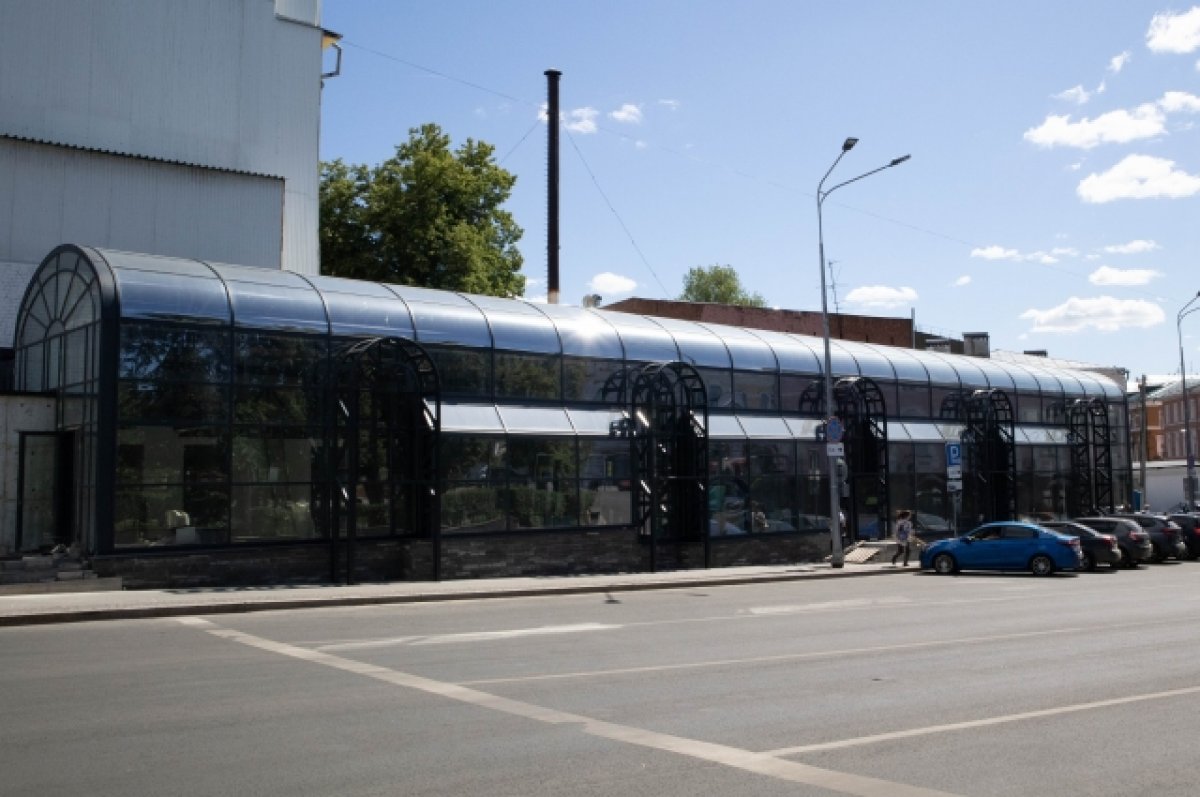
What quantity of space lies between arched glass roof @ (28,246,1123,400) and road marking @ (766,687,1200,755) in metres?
18.0

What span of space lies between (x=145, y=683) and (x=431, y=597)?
34.9 ft

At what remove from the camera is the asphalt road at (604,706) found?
24.5 ft

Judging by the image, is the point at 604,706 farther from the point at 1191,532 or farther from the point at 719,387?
Answer: the point at 1191,532

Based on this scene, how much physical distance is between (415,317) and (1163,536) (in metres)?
24.3

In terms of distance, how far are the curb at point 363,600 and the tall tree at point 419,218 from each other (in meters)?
21.9

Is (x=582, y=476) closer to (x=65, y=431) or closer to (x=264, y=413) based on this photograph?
(x=264, y=413)

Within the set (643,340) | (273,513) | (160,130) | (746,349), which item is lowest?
(273,513)

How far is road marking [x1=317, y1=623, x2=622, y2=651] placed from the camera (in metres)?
14.6

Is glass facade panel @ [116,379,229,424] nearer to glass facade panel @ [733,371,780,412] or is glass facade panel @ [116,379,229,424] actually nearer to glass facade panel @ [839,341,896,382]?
glass facade panel @ [733,371,780,412]

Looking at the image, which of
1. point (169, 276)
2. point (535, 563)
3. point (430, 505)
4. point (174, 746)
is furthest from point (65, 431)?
point (174, 746)

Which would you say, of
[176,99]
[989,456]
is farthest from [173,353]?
[989,456]

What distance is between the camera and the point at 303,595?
69.3 ft

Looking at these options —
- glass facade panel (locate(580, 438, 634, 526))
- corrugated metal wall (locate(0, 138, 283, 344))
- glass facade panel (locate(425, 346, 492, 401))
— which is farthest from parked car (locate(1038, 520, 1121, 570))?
corrugated metal wall (locate(0, 138, 283, 344))

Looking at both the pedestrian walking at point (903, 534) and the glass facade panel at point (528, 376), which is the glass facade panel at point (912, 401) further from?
the glass facade panel at point (528, 376)
